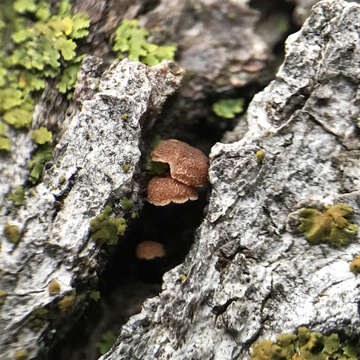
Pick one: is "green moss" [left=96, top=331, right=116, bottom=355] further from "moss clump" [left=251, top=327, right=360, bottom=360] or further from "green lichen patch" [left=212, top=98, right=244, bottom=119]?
"green lichen patch" [left=212, top=98, right=244, bottom=119]

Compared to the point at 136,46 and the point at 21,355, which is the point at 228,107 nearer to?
the point at 136,46

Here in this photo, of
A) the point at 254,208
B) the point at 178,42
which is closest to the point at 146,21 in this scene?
the point at 178,42

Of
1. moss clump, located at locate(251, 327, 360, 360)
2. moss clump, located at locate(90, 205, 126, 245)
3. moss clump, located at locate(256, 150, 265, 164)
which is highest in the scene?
moss clump, located at locate(256, 150, 265, 164)

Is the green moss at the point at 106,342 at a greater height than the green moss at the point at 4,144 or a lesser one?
lesser

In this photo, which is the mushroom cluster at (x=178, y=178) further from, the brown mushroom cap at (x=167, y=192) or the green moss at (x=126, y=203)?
the green moss at (x=126, y=203)

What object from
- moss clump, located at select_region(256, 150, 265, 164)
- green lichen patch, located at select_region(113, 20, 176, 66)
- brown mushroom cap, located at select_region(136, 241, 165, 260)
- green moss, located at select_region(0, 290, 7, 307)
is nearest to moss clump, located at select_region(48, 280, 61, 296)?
green moss, located at select_region(0, 290, 7, 307)

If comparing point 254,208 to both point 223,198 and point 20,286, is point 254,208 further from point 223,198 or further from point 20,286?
point 20,286

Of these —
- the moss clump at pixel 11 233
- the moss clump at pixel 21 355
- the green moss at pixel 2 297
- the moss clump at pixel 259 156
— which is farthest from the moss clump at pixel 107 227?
the moss clump at pixel 259 156

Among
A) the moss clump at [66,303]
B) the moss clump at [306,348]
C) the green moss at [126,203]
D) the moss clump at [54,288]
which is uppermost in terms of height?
the green moss at [126,203]
